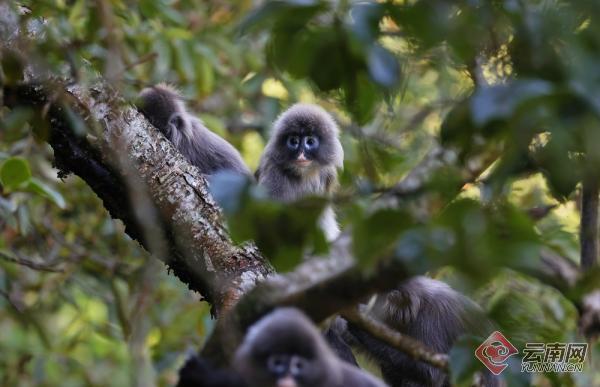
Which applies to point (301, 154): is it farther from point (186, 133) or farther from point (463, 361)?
point (463, 361)

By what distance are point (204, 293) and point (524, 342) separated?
1.82 metres

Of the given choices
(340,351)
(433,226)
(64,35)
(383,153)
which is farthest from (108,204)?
(433,226)

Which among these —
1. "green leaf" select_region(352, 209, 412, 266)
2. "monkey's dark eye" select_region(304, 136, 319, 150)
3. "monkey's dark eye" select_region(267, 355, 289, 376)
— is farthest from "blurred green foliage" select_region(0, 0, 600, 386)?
"monkey's dark eye" select_region(304, 136, 319, 150)

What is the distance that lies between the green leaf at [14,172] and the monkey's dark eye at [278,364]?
1.48 m

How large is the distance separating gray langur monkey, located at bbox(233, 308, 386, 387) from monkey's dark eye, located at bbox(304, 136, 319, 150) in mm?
3510

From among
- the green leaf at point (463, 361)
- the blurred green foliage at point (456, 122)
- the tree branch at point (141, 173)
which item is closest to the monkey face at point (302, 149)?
the tree branch at point (141, 173)

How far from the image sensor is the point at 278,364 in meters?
2.40

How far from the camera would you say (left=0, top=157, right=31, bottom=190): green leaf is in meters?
3.37

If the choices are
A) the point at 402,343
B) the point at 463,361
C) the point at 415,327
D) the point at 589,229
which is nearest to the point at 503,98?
the point at 463,361

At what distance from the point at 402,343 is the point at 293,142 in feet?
11.9

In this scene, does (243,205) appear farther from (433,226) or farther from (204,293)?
(204,293)

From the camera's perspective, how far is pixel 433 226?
4.83 ft

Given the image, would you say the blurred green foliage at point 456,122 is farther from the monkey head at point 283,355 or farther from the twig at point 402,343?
the monkey head at point 283,355

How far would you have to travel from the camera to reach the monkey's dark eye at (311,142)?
19.4 ft
